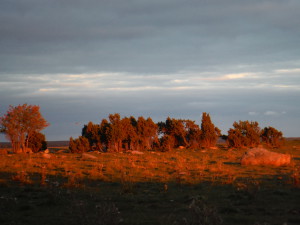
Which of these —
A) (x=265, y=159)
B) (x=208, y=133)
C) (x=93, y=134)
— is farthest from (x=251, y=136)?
(x=265, y=159)

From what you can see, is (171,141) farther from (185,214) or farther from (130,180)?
(185,214)

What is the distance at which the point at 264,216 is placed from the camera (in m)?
9.52

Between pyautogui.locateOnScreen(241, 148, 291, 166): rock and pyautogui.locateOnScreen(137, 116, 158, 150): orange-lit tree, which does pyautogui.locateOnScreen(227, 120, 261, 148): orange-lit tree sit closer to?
pyautogui.locateOnScreen(137, 116, 158, 150): orange-lit tree

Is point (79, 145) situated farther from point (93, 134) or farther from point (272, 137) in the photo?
point (272, 137)

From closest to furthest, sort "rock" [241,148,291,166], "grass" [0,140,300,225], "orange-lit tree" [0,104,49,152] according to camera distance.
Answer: "grass" [0,140,300,225] < "rock" [241,148,291,166] < "orange-lit tree" [0,104,49,152]

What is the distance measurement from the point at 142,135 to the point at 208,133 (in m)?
10.4

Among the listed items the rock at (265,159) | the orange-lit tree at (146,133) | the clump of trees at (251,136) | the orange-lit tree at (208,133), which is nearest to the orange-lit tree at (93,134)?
the orange-lit tree at (146,133)

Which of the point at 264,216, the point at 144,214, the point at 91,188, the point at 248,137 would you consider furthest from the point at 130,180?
the point at 248,137

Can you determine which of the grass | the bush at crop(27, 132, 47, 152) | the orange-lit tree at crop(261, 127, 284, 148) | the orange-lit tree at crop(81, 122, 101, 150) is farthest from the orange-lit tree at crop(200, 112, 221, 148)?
the grass

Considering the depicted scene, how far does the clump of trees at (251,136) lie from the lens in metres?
49.7

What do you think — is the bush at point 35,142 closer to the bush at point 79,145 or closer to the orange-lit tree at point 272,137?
the bush at point 79,145

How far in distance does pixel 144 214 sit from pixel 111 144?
3734 cm

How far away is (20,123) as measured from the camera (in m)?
44.1

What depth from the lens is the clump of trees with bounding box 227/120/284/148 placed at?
4972cm
